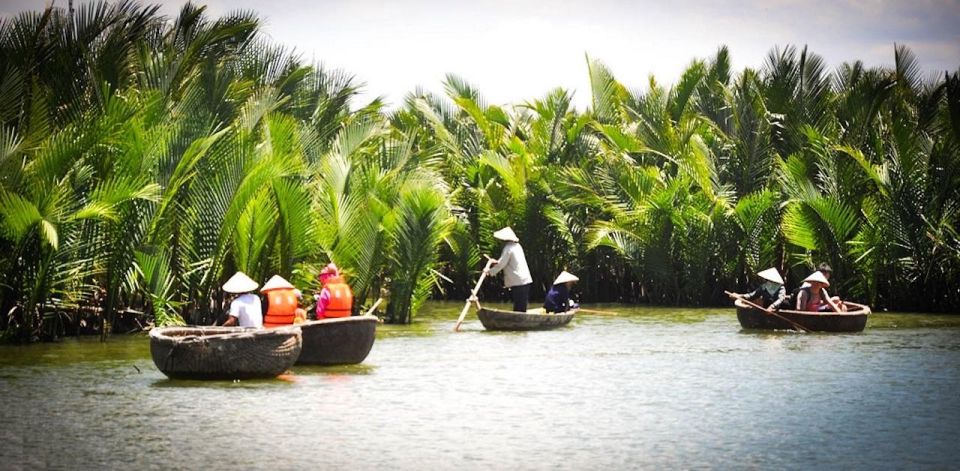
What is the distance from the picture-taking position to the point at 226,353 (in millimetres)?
14719

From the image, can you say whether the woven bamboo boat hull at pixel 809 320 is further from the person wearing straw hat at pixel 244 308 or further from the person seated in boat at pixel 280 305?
the person wearing straw hat at pixel 244 308

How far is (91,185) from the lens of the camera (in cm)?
1847

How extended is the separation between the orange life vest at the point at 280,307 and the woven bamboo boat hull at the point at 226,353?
2.97 feet

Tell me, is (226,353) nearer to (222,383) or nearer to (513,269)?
(222,383)

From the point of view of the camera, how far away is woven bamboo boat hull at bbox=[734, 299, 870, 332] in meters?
21.3

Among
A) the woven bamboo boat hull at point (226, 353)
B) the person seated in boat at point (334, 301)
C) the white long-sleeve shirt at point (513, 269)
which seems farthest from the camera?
the white long-sleeve shirt at point (513, 269)

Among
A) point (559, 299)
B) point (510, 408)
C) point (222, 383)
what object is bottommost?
point (510, 408)

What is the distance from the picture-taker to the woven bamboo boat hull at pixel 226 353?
575 inches

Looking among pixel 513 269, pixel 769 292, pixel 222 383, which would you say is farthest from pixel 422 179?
pixel 222 383

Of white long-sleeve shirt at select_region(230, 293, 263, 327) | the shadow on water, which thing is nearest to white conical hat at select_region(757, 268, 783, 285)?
white long-sleeve shirt at select_region(230, 293, 263, 327)

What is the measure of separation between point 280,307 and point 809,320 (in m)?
9.30

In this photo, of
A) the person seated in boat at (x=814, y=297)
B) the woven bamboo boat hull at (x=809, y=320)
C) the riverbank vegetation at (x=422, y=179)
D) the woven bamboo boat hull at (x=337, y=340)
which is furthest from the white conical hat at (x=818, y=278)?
the woven bamboo boat hull at (x=337, y=340)

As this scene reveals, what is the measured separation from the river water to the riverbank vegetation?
1.81m

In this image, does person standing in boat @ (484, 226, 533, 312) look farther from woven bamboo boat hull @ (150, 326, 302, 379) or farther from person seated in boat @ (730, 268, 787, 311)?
woven bamboo boat hull @ (150, 326, 302, 379)
